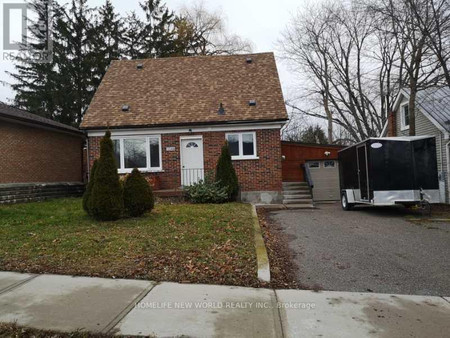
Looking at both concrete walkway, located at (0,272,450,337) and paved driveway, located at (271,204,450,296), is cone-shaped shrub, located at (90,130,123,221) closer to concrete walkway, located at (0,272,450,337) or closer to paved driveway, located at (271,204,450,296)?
concrete walkway, located at (0,272,450,337)

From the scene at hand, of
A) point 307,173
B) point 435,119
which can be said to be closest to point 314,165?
point 307,173

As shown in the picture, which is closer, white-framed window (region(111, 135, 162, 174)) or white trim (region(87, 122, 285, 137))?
white trim (region(87, 122, 285, 137))

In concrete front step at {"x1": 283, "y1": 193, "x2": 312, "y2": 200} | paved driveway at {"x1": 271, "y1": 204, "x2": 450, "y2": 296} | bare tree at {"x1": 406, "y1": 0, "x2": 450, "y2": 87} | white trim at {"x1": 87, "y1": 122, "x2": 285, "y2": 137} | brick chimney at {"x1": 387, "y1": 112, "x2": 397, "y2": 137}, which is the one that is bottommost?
paved driveway at {"x1": 271, "y1": 204, "x2": 450, "y2": 296}

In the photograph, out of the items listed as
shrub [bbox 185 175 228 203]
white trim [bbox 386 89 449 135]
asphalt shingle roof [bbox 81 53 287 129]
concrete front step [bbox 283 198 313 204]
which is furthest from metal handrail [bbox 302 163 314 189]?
white trim [bbox 386 89 449 135]

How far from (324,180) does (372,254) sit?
12.1 m

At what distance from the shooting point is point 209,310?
3.59 m

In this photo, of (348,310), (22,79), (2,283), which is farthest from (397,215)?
(22,79)

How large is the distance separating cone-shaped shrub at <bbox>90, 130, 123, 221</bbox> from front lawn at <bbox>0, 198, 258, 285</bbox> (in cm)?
31

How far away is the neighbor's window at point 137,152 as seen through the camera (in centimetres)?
1458

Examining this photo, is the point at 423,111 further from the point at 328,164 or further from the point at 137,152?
the point at 137,152

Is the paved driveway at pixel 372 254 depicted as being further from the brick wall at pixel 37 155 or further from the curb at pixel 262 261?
the brick wall at pixel 37 155

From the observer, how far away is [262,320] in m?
3.38

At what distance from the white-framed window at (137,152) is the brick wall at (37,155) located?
342 centimetres

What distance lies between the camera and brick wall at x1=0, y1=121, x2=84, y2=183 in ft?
42.7
